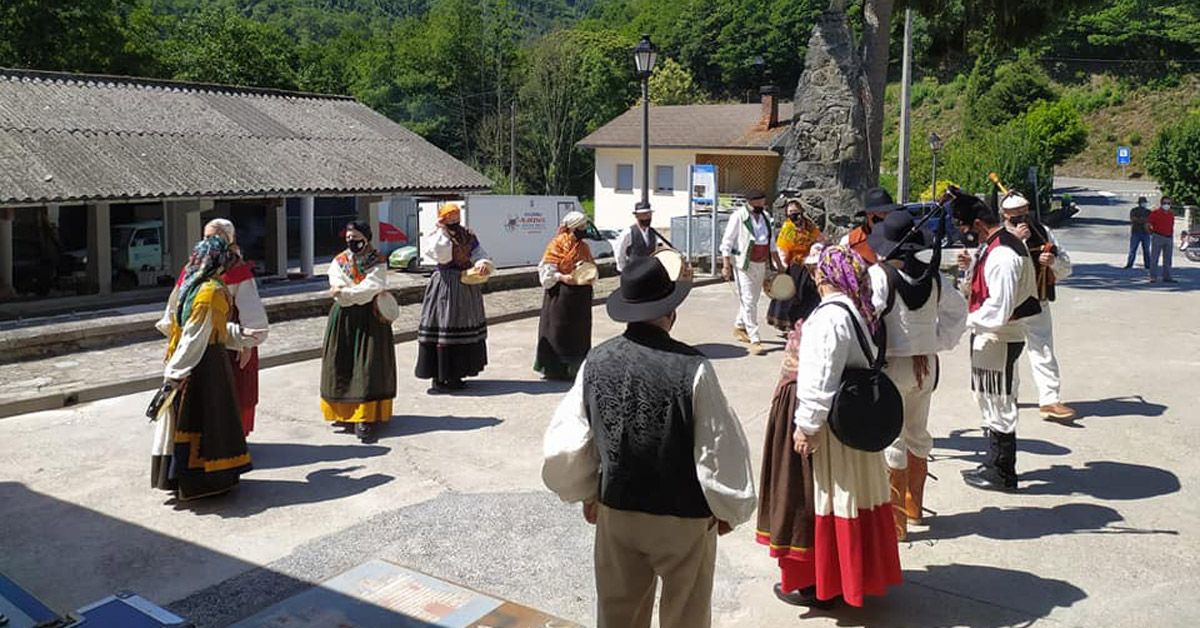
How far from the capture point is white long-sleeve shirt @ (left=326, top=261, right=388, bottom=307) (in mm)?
8016

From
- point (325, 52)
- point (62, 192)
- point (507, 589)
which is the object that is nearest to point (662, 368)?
point (507, 589)

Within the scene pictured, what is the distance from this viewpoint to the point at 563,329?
34.0 feet

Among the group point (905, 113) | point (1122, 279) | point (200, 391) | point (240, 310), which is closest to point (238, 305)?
point (240, 310)

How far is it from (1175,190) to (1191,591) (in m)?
40.1

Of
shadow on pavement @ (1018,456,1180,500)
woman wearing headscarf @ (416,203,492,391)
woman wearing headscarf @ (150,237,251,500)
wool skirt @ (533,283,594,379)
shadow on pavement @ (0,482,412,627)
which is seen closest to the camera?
shadow on pavement @ (0,482,412,627)

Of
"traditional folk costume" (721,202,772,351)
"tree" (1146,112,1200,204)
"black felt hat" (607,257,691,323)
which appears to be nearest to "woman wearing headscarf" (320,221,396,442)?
"black felt hat" (607,257,691,323)

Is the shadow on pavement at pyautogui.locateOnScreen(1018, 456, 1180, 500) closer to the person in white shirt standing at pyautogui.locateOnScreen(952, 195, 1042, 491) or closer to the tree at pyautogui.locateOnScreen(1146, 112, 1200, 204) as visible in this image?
the person in white shirt standing at pyautogui.locateOnScreen(952, 195, 1042, 491)

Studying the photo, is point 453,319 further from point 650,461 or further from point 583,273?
point 650,461

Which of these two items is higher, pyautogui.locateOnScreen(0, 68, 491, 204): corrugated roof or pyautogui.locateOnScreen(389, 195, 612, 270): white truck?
pyautogui.locateOnScreen(0, 68, 491, 204): corrugated roof

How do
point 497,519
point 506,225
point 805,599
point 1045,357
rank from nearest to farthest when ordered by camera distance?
point 805,599 → point 497,519 → point 1045,357 → point 506,225

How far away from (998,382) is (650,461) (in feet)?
12.6

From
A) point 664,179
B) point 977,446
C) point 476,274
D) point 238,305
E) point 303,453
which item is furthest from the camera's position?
point 664,179

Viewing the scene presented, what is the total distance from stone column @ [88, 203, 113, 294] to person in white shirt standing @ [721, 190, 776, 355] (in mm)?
13009

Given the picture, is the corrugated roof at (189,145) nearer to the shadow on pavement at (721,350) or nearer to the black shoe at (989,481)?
the shadow on pavement at (721,350)
